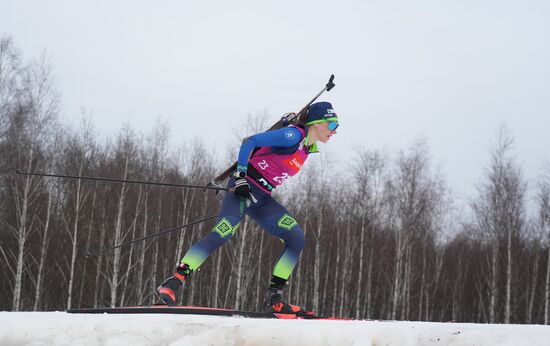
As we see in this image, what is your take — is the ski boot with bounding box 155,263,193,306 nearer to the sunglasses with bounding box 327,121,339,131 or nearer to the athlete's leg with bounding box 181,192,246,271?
the athlete's leg with bounding box 181,192,246,271

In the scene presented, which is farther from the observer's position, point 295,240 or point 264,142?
point 295,240

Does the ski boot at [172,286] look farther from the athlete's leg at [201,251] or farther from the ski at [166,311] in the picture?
the ski at [166,311]

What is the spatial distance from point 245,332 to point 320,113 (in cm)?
262

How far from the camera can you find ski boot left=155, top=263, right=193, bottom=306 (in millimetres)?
4324

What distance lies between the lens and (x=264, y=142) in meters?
4.58

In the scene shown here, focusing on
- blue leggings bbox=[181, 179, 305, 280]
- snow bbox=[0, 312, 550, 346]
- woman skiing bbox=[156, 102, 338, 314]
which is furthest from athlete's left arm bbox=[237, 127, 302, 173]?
snow bbox=[0, 312, 550, 346]

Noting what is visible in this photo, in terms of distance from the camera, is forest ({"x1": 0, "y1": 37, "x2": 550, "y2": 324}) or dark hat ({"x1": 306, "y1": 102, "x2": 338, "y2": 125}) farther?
forest ({"x1": 0, "y1": 37, "x2": 550, "y2": 324})

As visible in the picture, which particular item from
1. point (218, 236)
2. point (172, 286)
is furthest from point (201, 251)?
point (172, 286)

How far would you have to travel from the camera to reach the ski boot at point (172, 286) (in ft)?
14.2

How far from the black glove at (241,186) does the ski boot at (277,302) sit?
88 cm

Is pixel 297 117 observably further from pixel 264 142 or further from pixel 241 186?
pixel 241 186

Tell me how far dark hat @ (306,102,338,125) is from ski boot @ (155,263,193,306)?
5.58 ft

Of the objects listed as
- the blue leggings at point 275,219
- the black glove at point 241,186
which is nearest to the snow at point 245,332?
the black glove at point 241,186

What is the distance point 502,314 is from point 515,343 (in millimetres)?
29396
